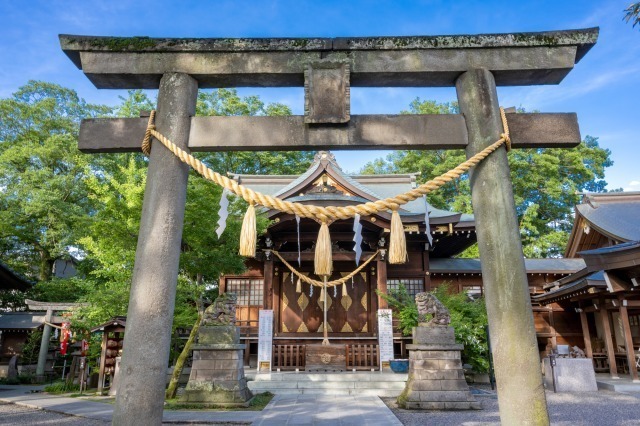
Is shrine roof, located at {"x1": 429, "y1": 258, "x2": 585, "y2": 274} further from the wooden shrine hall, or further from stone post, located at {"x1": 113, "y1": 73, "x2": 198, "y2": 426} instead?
stone post, located at {"x1": 113, "y1": 73, "x2": 198, "y2": 426}

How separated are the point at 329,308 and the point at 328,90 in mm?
11010

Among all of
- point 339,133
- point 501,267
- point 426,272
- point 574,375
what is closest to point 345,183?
point 426,272

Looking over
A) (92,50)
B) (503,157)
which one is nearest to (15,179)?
(92,50)

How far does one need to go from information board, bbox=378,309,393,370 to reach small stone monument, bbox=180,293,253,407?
4073 mm

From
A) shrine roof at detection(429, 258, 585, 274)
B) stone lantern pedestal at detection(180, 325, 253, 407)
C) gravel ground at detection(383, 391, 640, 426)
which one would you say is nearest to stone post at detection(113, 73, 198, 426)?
gravel ground at detection(383, 391, 640, 426)

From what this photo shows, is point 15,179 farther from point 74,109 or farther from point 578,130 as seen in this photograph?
point 578,130

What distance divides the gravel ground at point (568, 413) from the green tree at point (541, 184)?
14.3 m

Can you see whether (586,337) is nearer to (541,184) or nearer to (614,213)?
(614,213)

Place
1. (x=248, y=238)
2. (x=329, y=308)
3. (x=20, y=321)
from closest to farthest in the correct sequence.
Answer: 1. (x=248, y=238)
2. (x=329, y=308)
3. (x=20, y=321)

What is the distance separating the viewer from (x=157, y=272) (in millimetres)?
3277

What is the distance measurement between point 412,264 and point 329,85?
1136 cm

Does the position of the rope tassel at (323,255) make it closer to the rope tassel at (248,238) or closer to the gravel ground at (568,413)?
the rope tassel at (248,238)

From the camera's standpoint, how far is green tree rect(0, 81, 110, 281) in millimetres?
17703

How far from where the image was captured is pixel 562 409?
7.73 m
